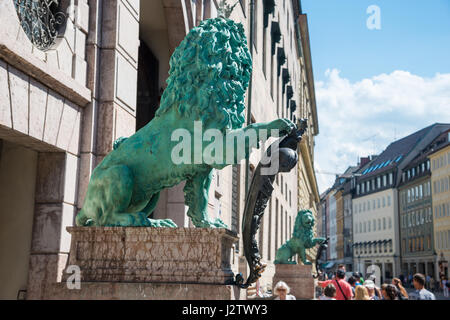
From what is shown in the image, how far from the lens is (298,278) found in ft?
55.3

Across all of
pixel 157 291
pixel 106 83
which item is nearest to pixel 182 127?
pixel 157 291

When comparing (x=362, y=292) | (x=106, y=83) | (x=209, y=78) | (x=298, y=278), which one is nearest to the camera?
(x=209, y=78)

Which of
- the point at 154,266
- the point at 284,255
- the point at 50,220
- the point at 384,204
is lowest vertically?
the point at 154,266

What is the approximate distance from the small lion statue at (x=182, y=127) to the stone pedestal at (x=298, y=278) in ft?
40.0

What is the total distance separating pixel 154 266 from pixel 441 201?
68.1 m

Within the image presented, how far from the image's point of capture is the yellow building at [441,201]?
64.2 metres

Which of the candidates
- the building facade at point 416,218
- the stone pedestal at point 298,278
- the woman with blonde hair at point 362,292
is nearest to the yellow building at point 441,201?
the building facade at point 416,218

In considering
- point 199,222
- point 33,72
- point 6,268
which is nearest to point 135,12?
point 33,72

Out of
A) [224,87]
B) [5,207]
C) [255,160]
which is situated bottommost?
[5,207]

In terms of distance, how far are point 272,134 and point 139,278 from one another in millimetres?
1499

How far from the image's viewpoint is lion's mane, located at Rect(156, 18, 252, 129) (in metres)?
4.79

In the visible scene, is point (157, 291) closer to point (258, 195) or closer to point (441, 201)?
point (258, 195)
